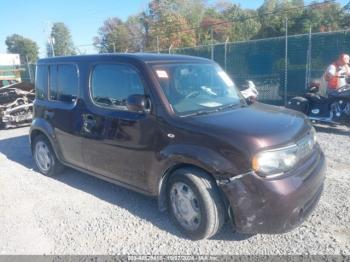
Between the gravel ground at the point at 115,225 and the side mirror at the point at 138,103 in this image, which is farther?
the side mirror at the point at 138,103

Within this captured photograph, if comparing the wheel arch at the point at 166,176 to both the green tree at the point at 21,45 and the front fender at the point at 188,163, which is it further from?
the green tree at the point at 21,45

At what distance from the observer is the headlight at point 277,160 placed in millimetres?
2990

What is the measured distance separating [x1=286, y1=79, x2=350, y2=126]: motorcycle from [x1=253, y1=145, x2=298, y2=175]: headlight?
5.12m

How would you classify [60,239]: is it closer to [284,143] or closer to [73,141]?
[73,141]

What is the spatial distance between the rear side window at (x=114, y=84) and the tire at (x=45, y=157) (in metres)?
1.65

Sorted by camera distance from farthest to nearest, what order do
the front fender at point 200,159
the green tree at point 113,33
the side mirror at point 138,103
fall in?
the green tree at point 113,33 → the side mirror at point 138,103 → the front fender at point 200,159

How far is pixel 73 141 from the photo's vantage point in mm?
4809

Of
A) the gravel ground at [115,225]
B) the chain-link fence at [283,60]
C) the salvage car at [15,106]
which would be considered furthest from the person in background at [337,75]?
the salvage car at [15,106]

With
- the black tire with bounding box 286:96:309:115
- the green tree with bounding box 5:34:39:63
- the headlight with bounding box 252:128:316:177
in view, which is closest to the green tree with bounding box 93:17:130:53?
the green tree with bounding box 5:34:39:63

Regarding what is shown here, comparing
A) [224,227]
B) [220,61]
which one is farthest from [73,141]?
[220,61]

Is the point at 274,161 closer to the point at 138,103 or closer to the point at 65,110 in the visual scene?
the point at 138,103

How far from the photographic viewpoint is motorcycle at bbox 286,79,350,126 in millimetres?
7523

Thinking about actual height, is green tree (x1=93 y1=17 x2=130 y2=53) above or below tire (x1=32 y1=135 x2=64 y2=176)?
above

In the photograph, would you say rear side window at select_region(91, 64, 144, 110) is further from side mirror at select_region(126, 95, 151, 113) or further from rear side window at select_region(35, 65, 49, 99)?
rear side window at select_region(35, 65, 49, 99)
